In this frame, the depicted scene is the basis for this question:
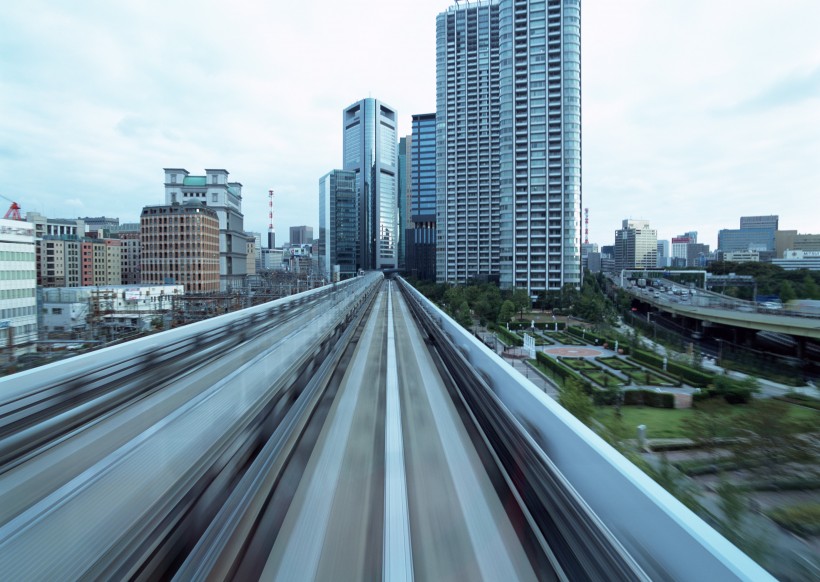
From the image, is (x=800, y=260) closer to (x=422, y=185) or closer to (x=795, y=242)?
(x=795, y=242)

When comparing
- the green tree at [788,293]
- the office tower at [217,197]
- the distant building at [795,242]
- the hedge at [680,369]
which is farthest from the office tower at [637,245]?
the hedge at [680,369]

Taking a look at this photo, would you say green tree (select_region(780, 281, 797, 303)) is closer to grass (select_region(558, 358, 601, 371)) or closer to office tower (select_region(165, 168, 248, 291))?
grass (select_region(558, 358, 601, 371))

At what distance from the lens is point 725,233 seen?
83.4 meters

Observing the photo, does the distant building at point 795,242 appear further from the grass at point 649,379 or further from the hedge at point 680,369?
the grass at point 649,379

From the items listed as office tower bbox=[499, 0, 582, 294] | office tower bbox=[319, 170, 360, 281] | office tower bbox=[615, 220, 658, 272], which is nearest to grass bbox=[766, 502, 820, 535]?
office tower bbox=[499, 0, 582, 294]

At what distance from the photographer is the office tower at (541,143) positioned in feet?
91.8

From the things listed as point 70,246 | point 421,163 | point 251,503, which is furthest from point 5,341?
point 421,163

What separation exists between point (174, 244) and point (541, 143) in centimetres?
3287

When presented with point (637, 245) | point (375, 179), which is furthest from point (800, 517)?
point (637, 245)

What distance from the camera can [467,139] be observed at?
3950 cm

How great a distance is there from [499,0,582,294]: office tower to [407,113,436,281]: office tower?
28341mm

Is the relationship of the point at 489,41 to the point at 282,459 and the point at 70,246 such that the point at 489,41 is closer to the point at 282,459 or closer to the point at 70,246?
the point at 282,459

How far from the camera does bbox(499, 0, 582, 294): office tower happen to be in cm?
2797

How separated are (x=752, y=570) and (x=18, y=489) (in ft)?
5.74
